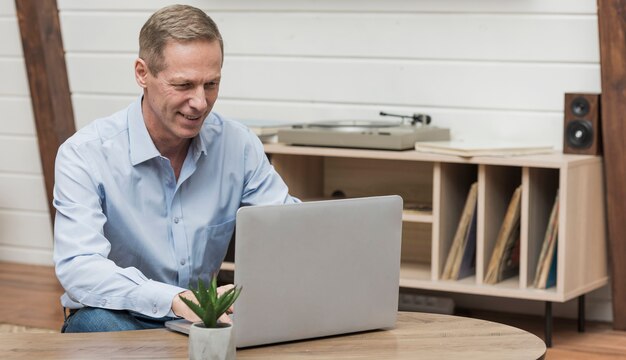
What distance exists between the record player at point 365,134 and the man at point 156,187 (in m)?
1.00

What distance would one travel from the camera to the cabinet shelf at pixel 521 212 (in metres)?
3.02

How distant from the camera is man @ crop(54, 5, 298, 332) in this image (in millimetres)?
1848

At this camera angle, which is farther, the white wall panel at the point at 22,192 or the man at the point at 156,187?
the white wall panel at the point at 22,192

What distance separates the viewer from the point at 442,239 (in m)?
3.20

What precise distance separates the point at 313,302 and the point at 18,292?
2505mm

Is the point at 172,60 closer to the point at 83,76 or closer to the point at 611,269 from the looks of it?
the point at 611,269

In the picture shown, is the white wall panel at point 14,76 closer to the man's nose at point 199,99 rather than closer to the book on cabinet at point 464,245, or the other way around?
the book on cabinet at point 464,245

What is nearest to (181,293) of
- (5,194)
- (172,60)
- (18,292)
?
(172,60)

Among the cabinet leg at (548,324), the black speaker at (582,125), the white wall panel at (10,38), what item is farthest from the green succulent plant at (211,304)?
the white wall panel at (10,38)

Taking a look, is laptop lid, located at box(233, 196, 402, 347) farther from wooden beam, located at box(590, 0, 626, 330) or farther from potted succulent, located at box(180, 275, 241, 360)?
wooden beam, located at box(590, 0, 626, 330)

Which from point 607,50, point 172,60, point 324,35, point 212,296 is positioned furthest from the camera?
point 324,35

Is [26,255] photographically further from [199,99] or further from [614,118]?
[199,99]

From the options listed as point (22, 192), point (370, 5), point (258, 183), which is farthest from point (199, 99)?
point (22, 192)

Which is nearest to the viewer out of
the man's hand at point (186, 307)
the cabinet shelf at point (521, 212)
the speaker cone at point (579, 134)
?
the man's hand at point (186, 307)
